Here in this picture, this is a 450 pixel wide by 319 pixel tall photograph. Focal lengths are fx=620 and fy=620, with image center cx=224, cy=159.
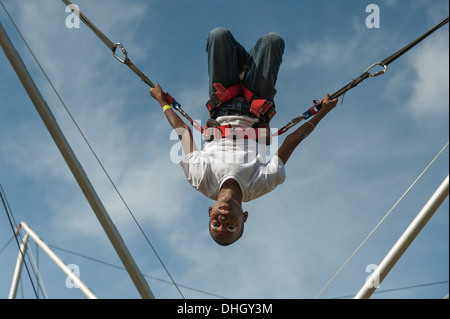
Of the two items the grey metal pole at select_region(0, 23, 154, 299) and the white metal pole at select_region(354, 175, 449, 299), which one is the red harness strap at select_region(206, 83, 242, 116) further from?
the white metal pole at select_region(354, 175, 449, 299)

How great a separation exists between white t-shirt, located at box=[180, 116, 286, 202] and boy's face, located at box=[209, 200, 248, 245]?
205mm

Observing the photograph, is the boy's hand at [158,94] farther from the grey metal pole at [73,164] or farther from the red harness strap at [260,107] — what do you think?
the grey metal pole at [73,164]

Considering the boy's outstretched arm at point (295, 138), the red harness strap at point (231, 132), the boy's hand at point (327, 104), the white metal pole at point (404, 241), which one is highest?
the boy's hand at point (327, 104)

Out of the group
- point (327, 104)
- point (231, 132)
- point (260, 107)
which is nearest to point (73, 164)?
point (231, 132)

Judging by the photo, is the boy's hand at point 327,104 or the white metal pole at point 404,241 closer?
the white metal pole at point 404,241

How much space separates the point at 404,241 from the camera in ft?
18.5

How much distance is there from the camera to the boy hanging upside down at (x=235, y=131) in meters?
5.59

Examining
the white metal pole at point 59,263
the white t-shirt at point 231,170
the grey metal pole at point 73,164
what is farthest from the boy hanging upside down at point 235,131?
the white metal pole at point 59,263

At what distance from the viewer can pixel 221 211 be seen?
5.47m

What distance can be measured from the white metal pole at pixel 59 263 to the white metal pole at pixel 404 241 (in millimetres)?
4365
